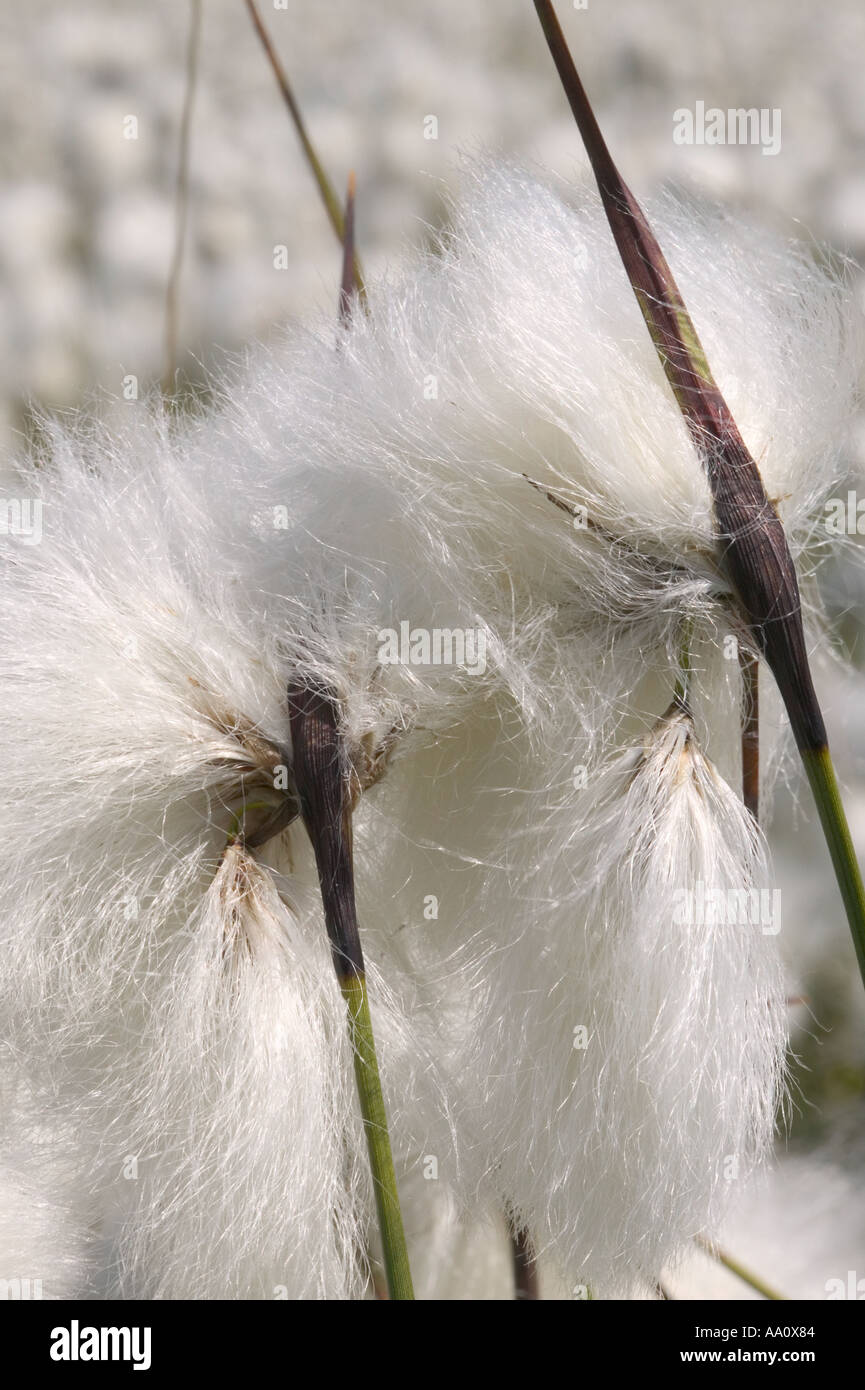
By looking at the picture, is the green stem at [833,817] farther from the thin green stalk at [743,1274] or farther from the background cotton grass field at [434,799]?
the thin green stalk at [743,1274]

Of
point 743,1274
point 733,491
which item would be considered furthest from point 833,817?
point 743,1274

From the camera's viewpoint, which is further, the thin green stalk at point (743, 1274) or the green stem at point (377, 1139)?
the thin green stalk at point (743, 1274)

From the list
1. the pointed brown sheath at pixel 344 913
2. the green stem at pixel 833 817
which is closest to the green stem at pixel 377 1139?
the pointed brown sheath at pixel 344 913

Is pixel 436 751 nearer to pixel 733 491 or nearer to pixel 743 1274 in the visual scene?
pixel 733 491

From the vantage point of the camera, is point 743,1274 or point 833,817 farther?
point 743,1274

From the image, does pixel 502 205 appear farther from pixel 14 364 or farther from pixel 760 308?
pixel 14 364

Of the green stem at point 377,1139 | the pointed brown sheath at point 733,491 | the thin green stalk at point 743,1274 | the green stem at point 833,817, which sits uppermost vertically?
the pointed brown sheath at point 733,491

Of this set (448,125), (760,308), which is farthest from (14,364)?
(760,308)
